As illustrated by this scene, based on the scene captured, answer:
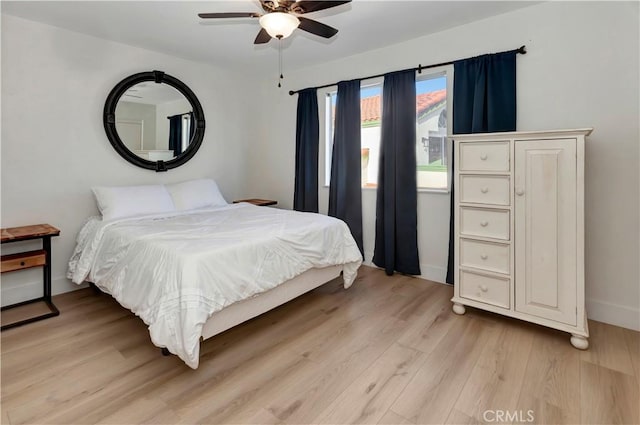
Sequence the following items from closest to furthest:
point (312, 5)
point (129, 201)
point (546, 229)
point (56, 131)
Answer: point (312, 5), point (546, 229), point (56, 131), point (129, 201)

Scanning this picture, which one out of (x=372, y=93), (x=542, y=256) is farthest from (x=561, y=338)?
(x=372, y=93)

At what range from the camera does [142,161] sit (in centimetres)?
360

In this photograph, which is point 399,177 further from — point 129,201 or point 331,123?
point 129,201

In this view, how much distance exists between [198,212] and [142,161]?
915 mm

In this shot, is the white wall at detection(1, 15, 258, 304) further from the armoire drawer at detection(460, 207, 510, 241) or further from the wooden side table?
the armoire drawer at detection(460, 207, 510, 241)

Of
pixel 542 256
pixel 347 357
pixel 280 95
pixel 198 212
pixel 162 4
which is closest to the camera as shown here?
pixel 347 357

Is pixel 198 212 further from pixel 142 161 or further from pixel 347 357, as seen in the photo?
pixel 347 357

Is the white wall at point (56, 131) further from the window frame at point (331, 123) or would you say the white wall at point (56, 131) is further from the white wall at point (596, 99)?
the white wall at point (596, 99)

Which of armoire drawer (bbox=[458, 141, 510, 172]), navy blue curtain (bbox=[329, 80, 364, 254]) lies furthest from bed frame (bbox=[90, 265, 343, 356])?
armoire drawer (bbox=[458, 141, 510, 172])

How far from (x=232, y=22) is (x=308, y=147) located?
1.63 metres

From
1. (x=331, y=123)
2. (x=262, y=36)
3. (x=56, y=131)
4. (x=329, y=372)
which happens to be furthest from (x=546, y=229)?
(x=56, y=131)

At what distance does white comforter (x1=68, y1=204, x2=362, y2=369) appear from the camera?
1778 mm

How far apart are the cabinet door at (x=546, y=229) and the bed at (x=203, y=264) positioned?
50.1 inches

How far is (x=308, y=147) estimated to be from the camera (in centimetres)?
414
